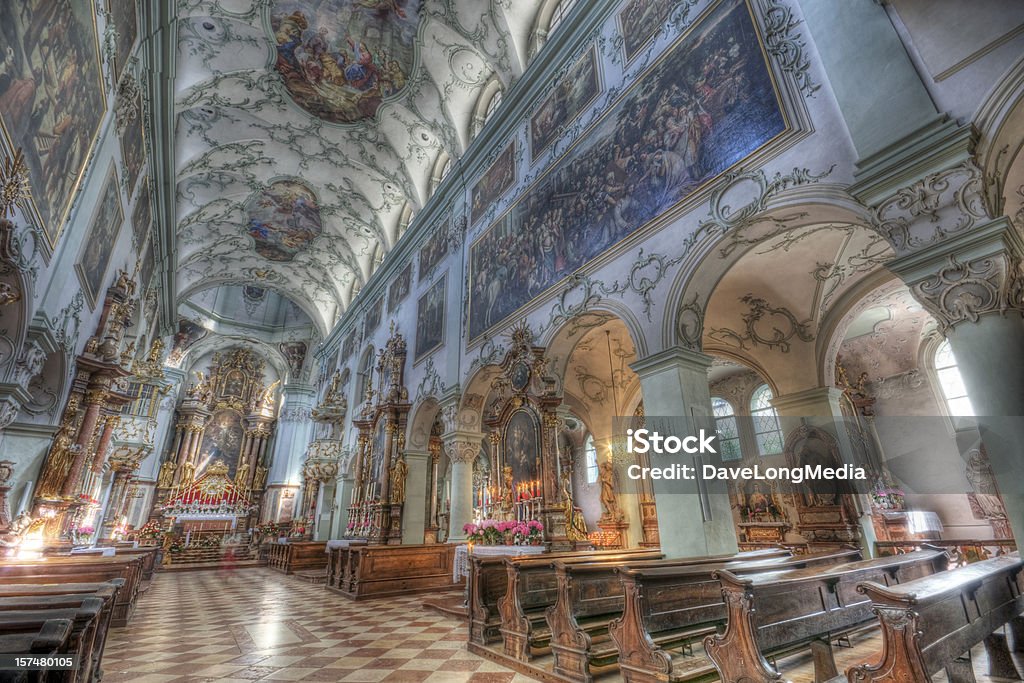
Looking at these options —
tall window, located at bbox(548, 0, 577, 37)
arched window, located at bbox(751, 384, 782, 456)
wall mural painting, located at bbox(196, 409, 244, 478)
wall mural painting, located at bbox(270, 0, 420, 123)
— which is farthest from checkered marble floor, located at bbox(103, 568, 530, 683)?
wall mural painting, located at bbox(196, 409, 244, 478)

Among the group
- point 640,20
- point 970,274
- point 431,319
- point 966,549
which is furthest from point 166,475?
point 966,549

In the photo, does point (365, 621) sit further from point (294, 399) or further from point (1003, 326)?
point (294, 399)

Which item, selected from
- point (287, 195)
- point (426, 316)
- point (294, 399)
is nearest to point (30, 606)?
point (426, 316)

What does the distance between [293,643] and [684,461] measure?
5.02 meters

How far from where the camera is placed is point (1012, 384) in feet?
11.1

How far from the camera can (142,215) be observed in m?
12.2

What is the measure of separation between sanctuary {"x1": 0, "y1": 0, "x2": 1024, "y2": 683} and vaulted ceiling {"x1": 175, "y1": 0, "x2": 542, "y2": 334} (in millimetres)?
106

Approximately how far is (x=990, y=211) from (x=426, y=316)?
38.2ft

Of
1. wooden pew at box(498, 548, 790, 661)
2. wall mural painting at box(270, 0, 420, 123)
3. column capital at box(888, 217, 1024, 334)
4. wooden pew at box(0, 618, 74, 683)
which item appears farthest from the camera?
wall mural painting at box(270, 0, 420, 123)

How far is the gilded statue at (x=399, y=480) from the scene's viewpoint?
1209cm

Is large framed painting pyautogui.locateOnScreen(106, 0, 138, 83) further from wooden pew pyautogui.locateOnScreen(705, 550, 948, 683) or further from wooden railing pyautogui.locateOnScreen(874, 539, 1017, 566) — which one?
wooden railing pyautogui.locateOnScreen(874, 539, 1017, 566)

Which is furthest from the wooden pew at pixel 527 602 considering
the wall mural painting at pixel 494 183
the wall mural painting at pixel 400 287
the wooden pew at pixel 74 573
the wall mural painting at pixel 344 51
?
the wall mural painting at pixel 344 51

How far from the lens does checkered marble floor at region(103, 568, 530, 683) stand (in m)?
4.08

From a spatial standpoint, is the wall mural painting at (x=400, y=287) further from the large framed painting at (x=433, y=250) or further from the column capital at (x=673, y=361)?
the column capital at (x=673, y=361)
